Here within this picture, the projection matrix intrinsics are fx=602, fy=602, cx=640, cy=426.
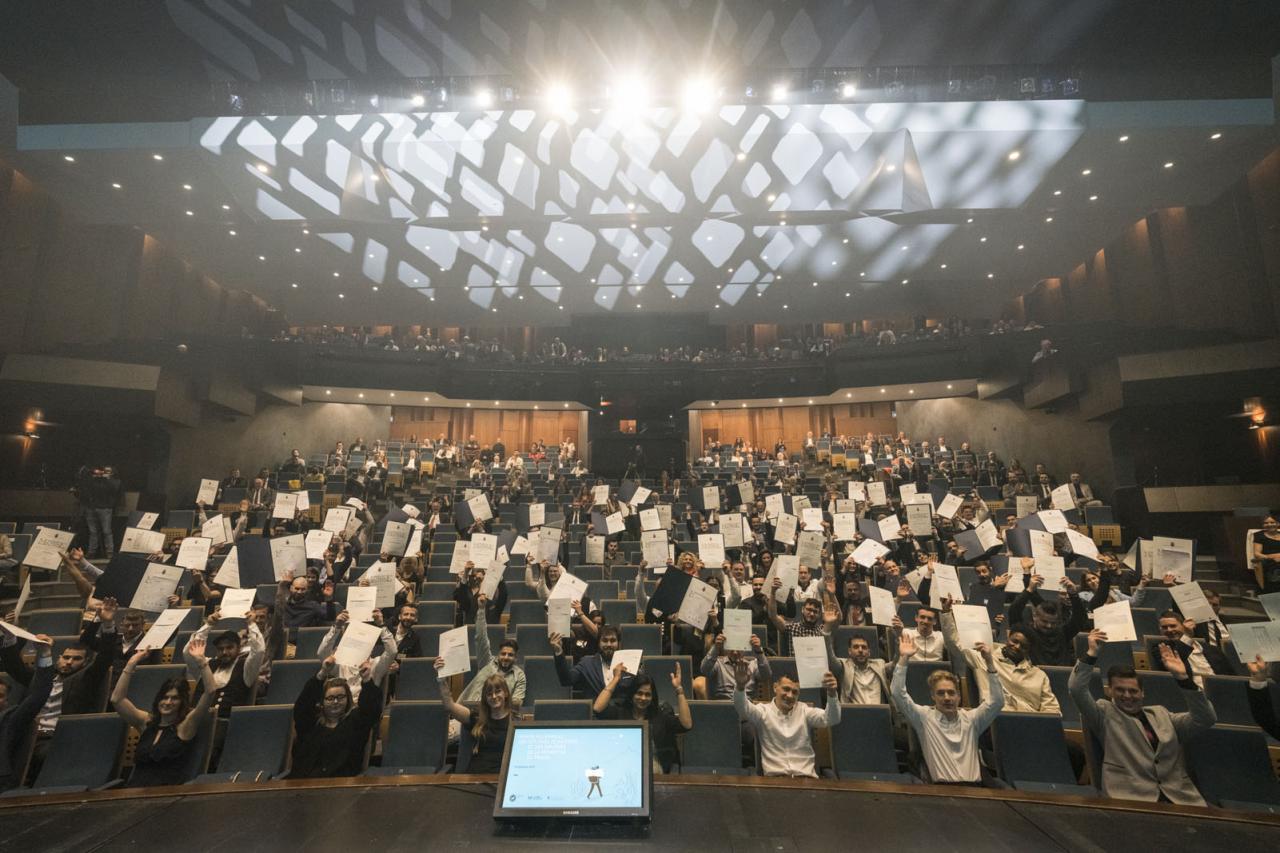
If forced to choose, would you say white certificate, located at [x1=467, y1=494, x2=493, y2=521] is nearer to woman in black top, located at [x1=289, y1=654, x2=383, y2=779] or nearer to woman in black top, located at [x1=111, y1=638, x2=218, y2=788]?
woman in black top, located at [x1=289, y1=654, x2=383, y2=779]

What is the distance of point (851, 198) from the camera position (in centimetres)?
1653

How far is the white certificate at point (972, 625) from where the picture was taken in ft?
12.3

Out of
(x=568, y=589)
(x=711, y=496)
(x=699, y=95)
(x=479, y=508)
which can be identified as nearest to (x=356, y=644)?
(x=568, y=589)

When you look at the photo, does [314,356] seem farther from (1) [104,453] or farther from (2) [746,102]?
(2) [746,102]

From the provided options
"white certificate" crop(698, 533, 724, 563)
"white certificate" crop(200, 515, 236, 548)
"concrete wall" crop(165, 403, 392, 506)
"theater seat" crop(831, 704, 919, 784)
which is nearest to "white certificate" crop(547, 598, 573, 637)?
"white certificate" crop(698, 533, 724, 563)

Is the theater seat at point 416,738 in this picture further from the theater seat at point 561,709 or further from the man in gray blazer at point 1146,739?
the man in gray blazer at point 1146,739

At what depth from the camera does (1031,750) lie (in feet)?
11.3

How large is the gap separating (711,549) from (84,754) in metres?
4.72

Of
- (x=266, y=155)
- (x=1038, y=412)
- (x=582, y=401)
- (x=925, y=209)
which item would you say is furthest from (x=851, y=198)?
(x=266, y=155)

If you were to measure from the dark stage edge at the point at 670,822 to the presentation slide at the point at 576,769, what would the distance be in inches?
4.2

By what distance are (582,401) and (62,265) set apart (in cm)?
1326

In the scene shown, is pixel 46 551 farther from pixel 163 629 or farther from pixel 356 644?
pixel 356 644

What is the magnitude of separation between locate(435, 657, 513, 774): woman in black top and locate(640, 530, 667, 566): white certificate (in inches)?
107

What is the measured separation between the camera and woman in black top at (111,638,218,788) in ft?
10.7
